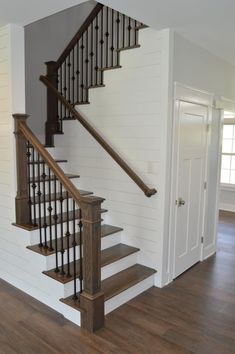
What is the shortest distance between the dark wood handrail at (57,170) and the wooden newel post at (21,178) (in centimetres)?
6

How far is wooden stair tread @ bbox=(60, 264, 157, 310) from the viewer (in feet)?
8.94

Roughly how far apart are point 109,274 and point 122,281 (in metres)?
0.16

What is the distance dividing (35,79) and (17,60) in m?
1.98

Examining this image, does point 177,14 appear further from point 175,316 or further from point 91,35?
point 175,316

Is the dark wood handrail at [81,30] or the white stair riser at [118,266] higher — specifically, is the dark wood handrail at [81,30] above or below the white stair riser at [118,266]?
above

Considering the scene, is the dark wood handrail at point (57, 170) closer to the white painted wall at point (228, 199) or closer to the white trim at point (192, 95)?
the white trim at point (192, 95)

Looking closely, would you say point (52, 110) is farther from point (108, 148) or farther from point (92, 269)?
point (92, 269)

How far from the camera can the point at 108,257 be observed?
10.5ft

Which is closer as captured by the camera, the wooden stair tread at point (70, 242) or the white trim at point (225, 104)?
the wooden stair tread at point (70, 242)

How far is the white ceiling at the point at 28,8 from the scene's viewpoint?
238 cm

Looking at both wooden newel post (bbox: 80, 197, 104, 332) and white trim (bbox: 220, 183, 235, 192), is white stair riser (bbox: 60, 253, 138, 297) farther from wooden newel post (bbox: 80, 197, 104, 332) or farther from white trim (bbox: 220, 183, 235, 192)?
white trim (bbox: 220, 183, 235, 192)

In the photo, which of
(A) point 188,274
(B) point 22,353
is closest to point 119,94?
(A) point 188,274

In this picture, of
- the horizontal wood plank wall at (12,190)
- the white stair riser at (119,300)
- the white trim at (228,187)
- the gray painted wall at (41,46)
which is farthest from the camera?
the white trim at (228,187)

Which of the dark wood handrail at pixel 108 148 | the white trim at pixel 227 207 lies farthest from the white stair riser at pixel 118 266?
the white trim at pixel 227 207
